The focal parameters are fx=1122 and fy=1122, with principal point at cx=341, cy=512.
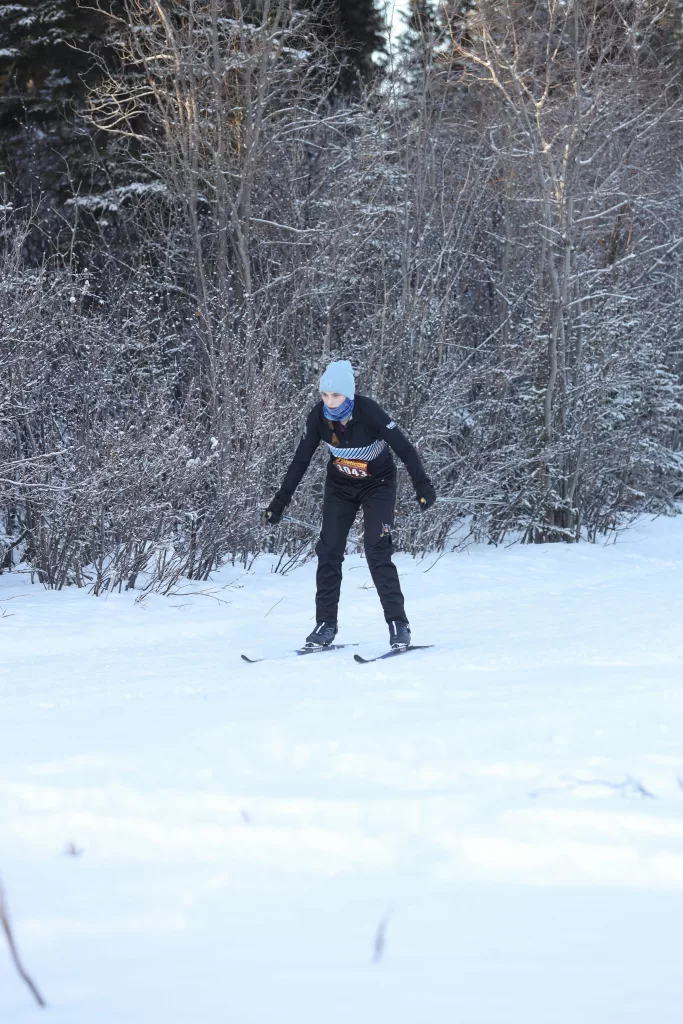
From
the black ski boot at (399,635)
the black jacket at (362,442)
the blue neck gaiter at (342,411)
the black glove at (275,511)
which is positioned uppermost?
the blue neck gaiter at (342,411)

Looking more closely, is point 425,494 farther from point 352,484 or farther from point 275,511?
point 275,511

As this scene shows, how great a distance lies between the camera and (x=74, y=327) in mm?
11930

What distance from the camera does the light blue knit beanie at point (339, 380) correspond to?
6488 millimetres

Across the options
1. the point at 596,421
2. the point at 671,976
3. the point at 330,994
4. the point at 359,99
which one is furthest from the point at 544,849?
the point at 359,99

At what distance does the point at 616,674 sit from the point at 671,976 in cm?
323

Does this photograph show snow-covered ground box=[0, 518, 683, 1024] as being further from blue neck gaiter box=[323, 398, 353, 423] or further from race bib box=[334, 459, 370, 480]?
blue neck gaiter box=[323, 398, 353, 423]

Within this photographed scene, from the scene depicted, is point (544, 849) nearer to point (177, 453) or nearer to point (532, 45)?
point (177, 453)

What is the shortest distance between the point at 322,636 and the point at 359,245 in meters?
9.19

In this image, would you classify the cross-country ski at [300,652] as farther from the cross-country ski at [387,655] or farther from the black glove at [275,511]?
the black glove at [275,511]

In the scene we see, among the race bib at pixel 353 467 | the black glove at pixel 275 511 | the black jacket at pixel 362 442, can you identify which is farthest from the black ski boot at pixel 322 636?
the race bib at pixel 353 467

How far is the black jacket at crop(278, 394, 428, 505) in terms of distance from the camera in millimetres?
6641

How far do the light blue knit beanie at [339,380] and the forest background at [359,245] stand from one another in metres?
3.71

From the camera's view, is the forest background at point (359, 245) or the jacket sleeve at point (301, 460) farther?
the forest background at point (359, 245)

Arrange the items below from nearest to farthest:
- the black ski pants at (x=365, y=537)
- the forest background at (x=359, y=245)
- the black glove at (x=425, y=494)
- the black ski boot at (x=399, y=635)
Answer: the black glove at (x=425, y=494), the black ski boot at (x=399, y=635), the black ski pants at (x=365, y=537), the forest background at (x=359, y=245)
